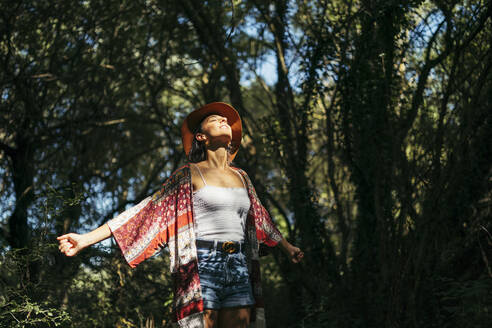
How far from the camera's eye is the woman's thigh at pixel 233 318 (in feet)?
9.81

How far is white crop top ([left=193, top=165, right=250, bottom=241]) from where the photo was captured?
3.11 m

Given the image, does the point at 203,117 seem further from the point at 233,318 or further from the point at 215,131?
the point at 233,318

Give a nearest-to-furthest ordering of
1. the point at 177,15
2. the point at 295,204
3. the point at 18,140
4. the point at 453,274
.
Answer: the point at 453,274 → the point at 295,204 → the point at 18,140 → the point at 177,15

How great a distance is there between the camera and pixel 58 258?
224 inches

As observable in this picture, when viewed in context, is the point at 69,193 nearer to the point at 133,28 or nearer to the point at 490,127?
the point at 133,28

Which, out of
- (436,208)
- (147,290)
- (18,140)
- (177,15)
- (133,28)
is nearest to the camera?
(436,208)

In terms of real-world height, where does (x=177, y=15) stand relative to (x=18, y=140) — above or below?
above

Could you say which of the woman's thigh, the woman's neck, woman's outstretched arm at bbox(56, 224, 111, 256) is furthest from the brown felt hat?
the woman's thigh

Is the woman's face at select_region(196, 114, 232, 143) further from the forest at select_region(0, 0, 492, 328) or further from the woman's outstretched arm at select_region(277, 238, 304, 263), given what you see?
the forest at select_region(0, 0, 492, 328)

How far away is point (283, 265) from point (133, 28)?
14.4 feet

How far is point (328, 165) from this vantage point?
594 cm

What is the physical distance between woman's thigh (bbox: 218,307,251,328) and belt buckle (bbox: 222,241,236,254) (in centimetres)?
33

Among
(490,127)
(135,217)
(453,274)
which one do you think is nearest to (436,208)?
(453,274)

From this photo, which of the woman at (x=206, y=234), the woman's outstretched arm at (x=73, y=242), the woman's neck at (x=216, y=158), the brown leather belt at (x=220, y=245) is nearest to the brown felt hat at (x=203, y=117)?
the woman at (x=206, y=234)
